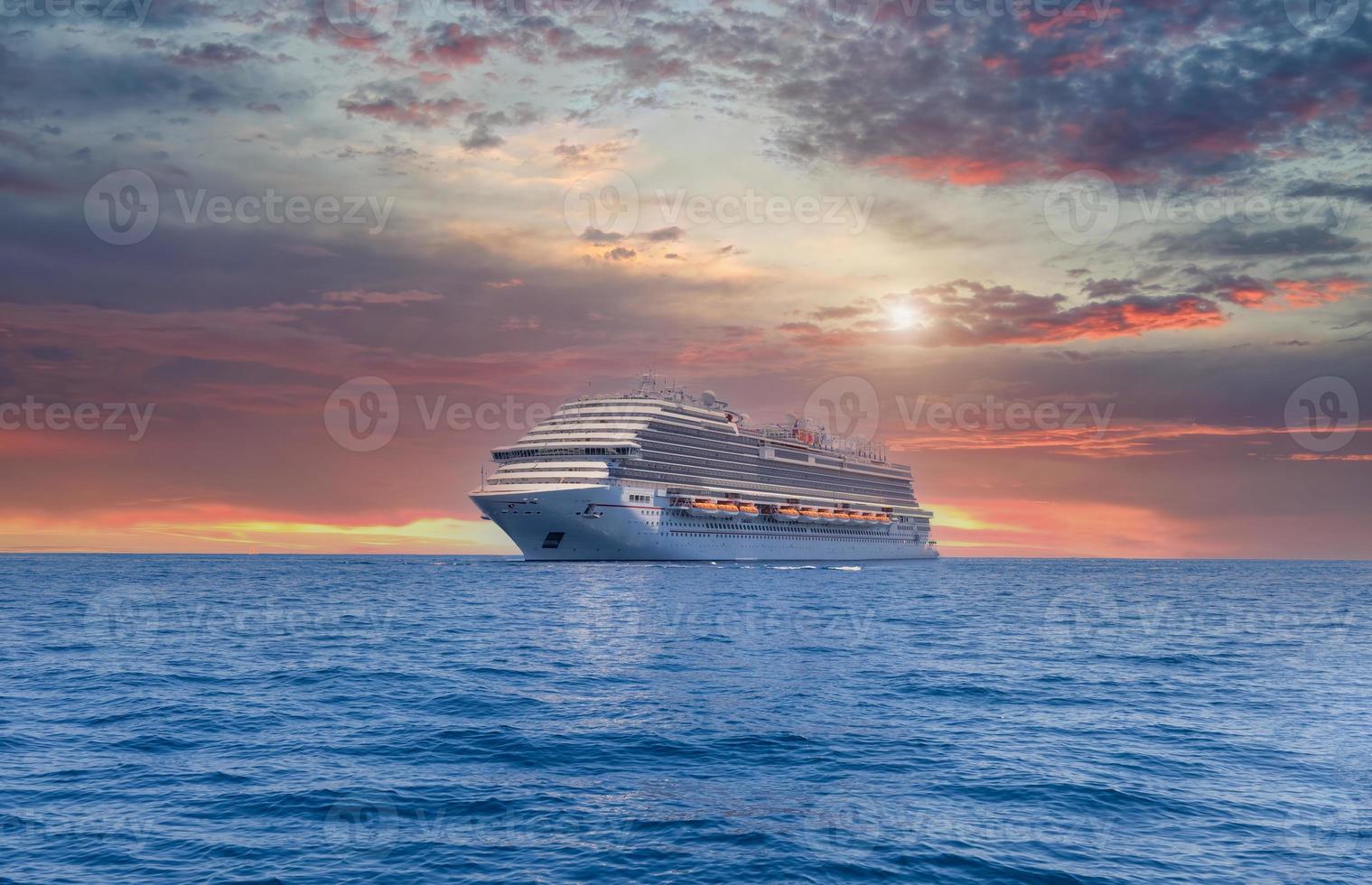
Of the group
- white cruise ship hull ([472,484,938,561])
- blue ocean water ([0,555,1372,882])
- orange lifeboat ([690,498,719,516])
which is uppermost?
orange lifeboat ([690,498,719,516])

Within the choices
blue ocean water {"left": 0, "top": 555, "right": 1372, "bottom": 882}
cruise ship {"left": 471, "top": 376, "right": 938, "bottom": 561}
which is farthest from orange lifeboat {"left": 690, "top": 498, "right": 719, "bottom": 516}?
blue ocean water {"left": 0, "top": 555, "right": 1372, "bottom": 882}

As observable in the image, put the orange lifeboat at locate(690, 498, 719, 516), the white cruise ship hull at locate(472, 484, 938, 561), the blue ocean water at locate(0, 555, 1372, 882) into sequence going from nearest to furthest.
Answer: the blue ocean water at locate(0, 555, 1372, 882), the white cruise ship hull at locate(472, 484, 938, 561), the orange lifeboat at locate(690, 498, 719, 516)

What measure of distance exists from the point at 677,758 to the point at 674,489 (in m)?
91.0

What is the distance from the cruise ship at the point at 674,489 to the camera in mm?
100125

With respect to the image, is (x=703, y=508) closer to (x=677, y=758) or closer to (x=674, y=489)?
(x=674, y=489)

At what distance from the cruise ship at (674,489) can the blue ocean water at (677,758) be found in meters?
56.4

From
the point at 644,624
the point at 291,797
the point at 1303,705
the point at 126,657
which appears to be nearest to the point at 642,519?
the point at 644,624

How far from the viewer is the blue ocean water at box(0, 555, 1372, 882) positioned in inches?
527

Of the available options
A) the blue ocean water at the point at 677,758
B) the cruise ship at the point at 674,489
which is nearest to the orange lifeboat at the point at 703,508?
the cruise ship at the point at 674,489

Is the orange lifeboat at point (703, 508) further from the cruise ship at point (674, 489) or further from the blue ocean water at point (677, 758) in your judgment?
the blue ocean water at point (677, 758)

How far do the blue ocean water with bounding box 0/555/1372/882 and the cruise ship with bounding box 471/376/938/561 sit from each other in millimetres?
56401

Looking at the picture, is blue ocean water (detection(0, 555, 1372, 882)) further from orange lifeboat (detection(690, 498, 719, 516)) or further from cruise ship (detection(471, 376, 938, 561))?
orange lifeboat (detection(690, 498, 719, 516))

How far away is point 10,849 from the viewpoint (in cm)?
1337

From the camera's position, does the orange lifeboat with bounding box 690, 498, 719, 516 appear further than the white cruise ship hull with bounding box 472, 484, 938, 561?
Yes
